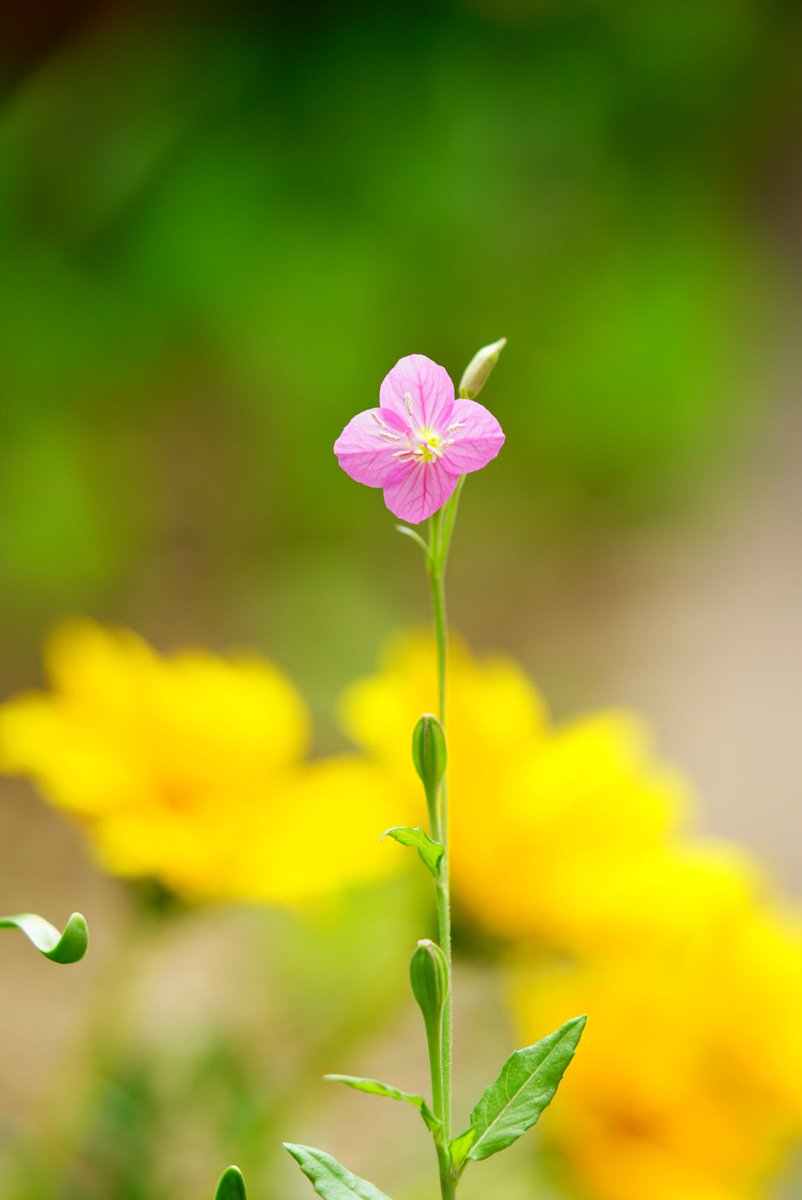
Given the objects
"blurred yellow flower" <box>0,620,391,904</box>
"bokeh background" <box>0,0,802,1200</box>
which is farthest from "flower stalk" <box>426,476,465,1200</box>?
"bokeh background" <box>0,0,802,1200</box>

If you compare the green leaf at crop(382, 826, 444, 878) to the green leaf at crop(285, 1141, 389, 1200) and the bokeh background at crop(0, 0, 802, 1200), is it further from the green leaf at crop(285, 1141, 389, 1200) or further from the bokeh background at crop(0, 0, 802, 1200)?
the bokeh background at crop(0, 0, 802, 1200)

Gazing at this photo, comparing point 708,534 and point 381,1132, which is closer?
point 381,1132

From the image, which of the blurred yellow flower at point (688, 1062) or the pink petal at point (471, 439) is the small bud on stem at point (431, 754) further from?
the blurred yellow flower at point (688, 1062)

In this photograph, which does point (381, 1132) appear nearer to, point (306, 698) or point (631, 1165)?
point (306, 698)

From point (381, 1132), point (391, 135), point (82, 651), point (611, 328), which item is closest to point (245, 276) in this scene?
point (391, 135)

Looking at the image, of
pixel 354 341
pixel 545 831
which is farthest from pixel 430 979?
pixel 354 341
